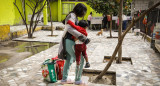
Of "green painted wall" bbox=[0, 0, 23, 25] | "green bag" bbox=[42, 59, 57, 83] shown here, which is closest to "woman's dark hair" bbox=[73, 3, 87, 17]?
"green bag" bbox=[42, 59, 57, 83]

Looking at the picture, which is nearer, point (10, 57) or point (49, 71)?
point (49, 71)

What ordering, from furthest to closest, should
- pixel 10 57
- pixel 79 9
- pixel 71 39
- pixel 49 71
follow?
pixel 10 57 → pixel 49 71 → pixel 71 39 → pixel 79 9

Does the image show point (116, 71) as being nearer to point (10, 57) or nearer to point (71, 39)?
point (71, 39)

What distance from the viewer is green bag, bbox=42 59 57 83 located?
3.61 m

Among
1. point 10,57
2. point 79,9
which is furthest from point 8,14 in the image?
point 79,9

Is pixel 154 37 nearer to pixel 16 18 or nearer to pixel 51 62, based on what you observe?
pixel 51 62

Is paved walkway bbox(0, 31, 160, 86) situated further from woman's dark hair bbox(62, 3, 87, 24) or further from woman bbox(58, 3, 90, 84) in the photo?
woman's dark hair bbox(62, 3, 87, 24)

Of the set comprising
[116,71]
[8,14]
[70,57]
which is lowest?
[116,71]

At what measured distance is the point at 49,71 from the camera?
11.8 feet

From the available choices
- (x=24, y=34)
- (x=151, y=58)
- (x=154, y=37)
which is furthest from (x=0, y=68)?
(x=24, y=34)

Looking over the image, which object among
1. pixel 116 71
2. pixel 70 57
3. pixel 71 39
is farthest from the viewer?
pixel 116 71

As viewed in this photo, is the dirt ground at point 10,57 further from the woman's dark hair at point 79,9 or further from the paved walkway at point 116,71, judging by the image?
the woman's dark hair at point 79,9

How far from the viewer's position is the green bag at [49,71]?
3.61 m

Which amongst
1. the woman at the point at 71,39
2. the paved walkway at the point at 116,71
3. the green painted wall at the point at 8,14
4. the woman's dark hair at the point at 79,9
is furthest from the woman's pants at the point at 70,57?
the green painted wall at the point at 8,14
